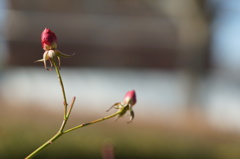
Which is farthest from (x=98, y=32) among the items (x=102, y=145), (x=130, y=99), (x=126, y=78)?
(x=130, y=99)

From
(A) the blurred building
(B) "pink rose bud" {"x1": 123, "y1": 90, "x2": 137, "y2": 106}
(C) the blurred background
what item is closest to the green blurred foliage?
(C) the blurred background

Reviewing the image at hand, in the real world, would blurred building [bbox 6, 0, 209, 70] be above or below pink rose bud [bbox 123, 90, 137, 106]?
above

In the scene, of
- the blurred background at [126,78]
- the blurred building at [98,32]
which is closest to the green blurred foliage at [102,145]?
the blurred background at [126,78]

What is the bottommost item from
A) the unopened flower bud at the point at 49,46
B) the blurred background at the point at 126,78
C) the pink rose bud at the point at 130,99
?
the pink rose bud at the point at 130,99

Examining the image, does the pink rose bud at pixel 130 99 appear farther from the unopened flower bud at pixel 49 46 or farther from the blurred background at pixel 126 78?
the blurred background at pixel 126 78

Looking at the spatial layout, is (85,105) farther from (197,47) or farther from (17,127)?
(17,127)

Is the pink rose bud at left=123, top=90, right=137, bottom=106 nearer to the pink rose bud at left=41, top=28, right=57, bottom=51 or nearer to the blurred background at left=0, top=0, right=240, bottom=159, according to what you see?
the pink rose bud at left=41, top=28, right=57, bottom=51

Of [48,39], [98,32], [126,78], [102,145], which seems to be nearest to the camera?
[48,39]

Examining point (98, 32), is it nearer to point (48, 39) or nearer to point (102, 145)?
point (102, 145)
